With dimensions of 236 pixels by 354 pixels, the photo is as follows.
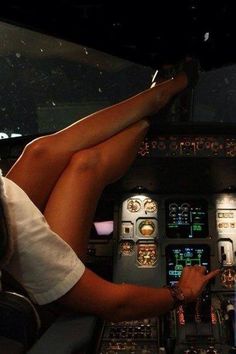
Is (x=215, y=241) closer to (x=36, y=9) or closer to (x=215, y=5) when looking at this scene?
(x=215, y=5)

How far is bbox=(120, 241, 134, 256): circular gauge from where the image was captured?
2.86 meters

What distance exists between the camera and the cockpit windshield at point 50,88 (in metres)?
3.47

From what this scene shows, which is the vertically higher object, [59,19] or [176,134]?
[59,19]

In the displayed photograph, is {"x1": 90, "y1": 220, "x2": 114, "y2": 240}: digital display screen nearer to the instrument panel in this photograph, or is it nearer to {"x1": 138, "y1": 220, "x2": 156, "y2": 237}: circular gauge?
the instrument panel

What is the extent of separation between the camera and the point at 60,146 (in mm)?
1269

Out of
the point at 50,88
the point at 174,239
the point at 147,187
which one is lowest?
the point at 174,239

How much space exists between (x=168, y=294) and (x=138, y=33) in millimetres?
1245

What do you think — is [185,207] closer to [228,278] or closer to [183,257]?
[183,257]

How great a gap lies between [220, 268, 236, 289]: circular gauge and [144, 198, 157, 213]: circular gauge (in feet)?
1.94

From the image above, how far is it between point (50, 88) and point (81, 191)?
2938mm

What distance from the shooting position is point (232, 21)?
1.85 m

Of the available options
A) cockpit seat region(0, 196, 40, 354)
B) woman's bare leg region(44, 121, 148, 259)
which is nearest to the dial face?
woman's bare leg region(44, 121, 148, 259)

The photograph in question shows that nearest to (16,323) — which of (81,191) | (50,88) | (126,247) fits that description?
(81,191)

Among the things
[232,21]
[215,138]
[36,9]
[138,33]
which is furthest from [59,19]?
[215,138]
